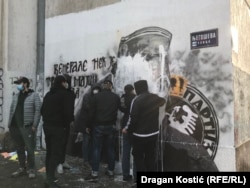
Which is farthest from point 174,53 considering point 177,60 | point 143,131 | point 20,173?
point 20,173

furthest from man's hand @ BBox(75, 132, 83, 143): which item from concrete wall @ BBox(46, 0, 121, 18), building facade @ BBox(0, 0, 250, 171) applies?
concrete wall @ BBox(46, 0, 121, 18)

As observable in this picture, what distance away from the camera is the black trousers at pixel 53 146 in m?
5.61

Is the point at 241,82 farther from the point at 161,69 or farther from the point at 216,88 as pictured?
the point at 161,69

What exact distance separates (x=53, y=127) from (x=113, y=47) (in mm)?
2460

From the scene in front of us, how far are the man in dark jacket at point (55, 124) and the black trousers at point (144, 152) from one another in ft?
3.90

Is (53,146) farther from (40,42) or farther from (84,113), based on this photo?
(40,42)

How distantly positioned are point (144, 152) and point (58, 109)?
5.14ft

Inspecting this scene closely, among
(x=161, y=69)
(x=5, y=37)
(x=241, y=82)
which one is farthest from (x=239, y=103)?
(x=5, y=37)

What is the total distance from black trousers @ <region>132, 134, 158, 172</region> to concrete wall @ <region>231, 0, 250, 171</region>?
1.39 metres

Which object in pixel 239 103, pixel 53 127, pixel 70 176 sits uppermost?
pixel 239 103

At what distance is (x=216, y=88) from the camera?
582cm

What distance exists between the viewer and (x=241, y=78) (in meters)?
6.36

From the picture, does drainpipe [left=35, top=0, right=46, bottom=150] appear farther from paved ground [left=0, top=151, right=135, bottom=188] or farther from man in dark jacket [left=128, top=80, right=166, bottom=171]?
man in dark jacket [left=128, top=80, right=166, bottom=171]

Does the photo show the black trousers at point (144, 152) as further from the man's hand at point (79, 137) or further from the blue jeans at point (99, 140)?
the man's hand at point (79, 137)
